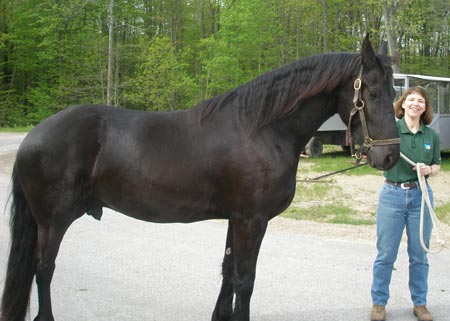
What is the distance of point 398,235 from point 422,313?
64cm

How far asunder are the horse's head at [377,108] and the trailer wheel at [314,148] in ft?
40.2

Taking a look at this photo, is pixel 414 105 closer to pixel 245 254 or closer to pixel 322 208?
pixel 245 254

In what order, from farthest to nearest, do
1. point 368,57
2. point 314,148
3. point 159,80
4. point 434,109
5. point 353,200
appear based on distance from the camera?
point 159,80 → point 314,148 → point 434,109 → point 353,200 → point 368,57

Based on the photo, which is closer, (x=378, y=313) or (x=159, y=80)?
(x=378, y=313)

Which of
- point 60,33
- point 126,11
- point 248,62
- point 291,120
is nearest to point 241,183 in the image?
point 291,120

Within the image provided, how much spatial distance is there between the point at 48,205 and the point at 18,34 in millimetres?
32935

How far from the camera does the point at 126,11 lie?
29.2m

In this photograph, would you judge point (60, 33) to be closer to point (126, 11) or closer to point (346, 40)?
point (126, 11)

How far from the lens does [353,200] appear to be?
27.8 feet

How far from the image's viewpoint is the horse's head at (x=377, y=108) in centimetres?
255

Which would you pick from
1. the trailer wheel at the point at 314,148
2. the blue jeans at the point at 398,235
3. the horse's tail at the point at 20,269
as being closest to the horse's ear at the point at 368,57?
the blue jeans at the point at 398,235

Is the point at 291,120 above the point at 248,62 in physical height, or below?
below

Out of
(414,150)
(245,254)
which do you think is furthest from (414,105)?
(245,254)

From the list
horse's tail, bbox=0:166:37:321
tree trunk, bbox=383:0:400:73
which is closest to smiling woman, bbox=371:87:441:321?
horse's tail, bbox=0:166:37:321
